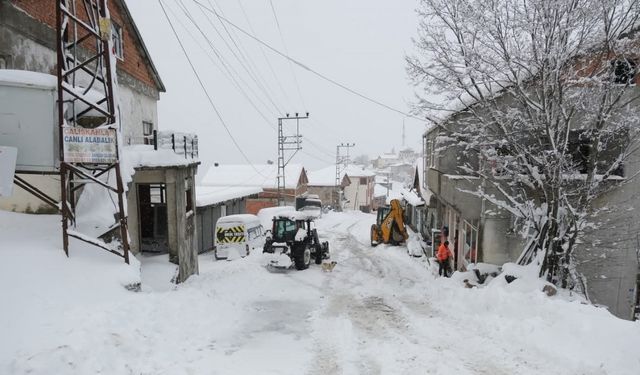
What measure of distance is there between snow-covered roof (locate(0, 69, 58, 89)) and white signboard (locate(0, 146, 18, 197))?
1.33m

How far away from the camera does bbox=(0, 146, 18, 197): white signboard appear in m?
6.91

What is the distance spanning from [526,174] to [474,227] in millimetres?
4315

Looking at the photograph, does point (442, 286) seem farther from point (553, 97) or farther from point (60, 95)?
point (60, 95)

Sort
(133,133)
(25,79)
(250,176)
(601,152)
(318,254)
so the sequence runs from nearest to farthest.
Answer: (25,79) < (601,152) < (133,133) < (318,254) < (250,176)

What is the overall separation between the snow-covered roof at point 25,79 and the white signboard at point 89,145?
1054 mm

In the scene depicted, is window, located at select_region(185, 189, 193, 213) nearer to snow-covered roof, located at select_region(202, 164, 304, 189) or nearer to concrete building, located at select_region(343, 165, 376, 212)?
snow-covered roof, located at select_region(202, 164, 304, 189)

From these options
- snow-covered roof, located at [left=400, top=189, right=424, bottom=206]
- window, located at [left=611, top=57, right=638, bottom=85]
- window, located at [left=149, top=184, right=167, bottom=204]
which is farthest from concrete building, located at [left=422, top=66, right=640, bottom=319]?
snow-covered roof, located at [left=400, top=189, right=424, bottom=206]

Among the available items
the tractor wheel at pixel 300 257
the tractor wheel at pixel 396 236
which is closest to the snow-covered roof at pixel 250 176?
the tractor wheel at pixel 396 236

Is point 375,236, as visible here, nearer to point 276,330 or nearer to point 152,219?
point 152,219

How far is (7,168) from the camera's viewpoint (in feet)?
22.8

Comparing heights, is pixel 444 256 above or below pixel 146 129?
below

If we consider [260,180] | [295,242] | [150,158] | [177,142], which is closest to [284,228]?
[295,242]

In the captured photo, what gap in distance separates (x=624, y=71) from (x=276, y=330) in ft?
32.5

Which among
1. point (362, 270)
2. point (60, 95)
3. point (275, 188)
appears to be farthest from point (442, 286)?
point (275, 188)
